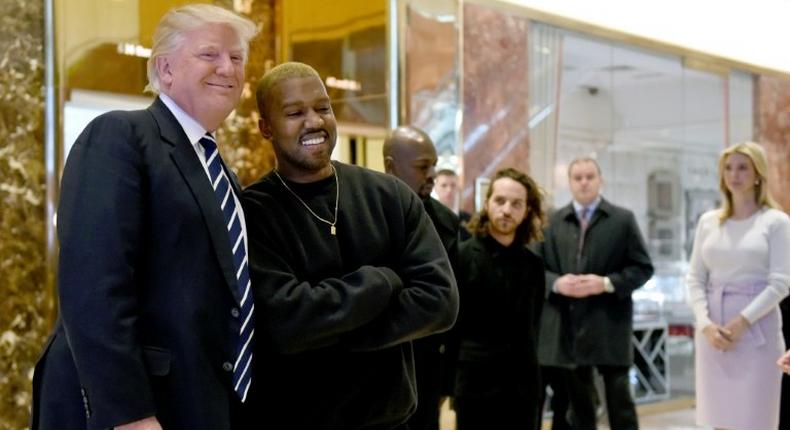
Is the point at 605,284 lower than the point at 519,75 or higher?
lower

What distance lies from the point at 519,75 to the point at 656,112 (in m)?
2.26

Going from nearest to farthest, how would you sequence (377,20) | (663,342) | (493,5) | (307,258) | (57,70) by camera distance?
1. (307,258)
2. (57,70)
3. (377,20)
4. (493,5)
5. (663,342)

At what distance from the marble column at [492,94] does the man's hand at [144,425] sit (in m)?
4.31

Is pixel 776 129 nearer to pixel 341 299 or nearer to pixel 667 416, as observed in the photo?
pixel 667 416

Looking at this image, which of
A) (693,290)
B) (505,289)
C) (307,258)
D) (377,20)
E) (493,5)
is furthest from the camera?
(493,5)

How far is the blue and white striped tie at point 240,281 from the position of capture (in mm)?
2027

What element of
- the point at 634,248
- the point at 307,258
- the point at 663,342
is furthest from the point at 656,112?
the point at 307,258

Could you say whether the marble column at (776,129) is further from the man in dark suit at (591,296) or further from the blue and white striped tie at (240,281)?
the blue and white striped tie at (240,281)

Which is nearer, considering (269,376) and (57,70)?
(269,376)

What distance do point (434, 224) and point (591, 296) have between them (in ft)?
6.72

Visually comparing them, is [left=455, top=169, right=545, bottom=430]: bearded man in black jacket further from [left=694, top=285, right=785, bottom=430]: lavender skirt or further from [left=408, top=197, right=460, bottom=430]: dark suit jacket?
[left=694, top=285, right=785, bottom=430]: lavender skirt

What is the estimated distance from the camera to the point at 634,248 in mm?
5312

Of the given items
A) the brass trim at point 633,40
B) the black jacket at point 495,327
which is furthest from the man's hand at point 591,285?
the brass trim at point 633,40

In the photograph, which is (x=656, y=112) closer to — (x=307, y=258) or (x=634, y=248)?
(x=634, y=248)
